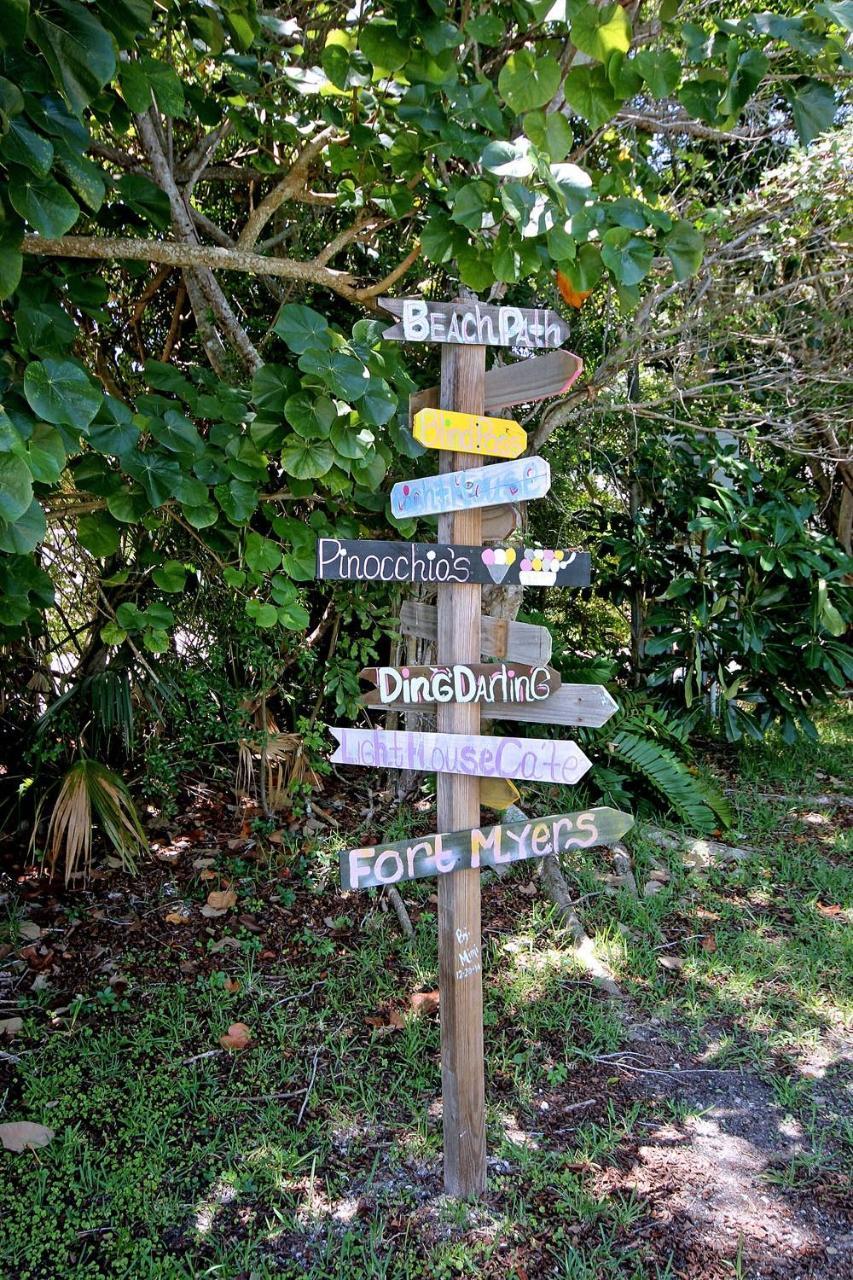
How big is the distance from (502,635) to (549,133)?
1162 mm

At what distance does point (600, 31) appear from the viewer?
1900mm

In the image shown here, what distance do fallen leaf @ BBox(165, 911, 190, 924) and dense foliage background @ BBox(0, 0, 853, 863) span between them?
1.70 feet

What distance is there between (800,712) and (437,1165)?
12.6 feet

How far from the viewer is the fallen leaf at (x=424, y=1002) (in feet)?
10.3

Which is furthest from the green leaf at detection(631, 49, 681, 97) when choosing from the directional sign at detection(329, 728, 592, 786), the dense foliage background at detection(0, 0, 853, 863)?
the directional sign at detection(329, 728, 592, 786)

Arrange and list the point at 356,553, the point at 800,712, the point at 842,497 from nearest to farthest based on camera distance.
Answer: the point at 356,553
the point at 800,712
the point at 842,497

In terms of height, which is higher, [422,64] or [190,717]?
[422,64]

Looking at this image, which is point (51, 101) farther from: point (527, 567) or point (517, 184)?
point (527, 567)

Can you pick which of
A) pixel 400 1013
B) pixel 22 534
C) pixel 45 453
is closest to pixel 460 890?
pixel 400 1013

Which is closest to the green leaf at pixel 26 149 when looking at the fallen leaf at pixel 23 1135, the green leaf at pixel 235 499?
the green leaf at pixel 235 499

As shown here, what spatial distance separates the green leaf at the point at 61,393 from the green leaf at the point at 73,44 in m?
0.56

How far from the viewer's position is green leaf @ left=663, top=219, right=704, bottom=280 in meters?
2.19

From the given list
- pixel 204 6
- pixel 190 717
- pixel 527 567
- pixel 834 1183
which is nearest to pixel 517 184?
pixel 527 567

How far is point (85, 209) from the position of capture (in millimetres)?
3064
